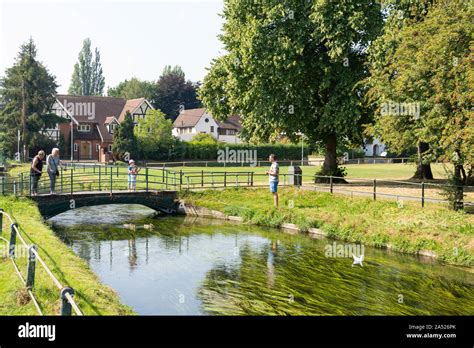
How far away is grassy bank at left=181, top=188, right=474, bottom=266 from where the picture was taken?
20.0 meters

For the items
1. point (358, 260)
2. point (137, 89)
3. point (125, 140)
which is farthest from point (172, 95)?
point (358, 260)

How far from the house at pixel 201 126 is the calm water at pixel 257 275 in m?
74.5

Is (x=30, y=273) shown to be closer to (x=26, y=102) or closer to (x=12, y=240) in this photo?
(x=12, y=240)

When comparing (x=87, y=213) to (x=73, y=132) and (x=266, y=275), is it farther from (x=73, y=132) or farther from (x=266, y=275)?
(x=73, y=132)

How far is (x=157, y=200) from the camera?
1211 inches

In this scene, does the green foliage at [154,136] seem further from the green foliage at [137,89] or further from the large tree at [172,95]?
the green foliage at [137,89]

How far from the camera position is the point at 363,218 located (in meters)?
23.6

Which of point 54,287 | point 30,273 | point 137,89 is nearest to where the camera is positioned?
point 30,273

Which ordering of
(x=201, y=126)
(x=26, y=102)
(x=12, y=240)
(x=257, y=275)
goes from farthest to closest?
(x=201, y=126)
(x=26, y=102)
(x=257, y=275)
(x=12, y=240)

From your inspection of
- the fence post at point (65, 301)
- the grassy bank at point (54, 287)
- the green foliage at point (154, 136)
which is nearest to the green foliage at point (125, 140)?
the green foliage at point (154, 136)

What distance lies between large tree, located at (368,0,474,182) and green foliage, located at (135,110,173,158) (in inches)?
1773

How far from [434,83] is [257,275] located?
40.8 ft

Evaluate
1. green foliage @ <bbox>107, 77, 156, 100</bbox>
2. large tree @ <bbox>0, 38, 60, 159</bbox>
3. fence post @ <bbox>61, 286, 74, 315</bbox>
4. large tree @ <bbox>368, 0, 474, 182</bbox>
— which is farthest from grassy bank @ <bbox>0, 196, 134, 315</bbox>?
green foliage @ <bbox>107, 77, 156, 100</bbox>
